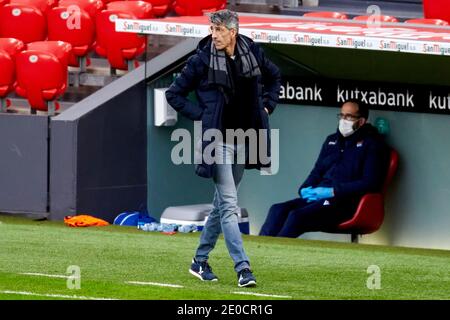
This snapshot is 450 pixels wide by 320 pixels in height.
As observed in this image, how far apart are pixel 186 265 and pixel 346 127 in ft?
8.86

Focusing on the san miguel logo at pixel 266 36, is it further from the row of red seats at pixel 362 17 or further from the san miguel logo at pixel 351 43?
the row of red seats at pixel 362 17

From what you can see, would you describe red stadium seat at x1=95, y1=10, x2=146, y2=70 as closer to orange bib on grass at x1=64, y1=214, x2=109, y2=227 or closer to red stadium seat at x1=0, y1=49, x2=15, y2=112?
red stadium seat at x1=0, y1=49, x2=15, y2=112

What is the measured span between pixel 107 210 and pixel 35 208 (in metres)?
0.64

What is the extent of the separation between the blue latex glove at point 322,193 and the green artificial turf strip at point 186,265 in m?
0.44

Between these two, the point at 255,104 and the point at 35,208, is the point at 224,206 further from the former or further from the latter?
the point at 35,208

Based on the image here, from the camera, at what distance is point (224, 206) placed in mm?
Answer: 10195

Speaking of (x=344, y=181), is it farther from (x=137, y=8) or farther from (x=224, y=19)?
(x=224, y=19)

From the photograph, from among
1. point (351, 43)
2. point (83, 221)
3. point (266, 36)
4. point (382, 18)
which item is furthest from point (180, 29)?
point (382, 18)

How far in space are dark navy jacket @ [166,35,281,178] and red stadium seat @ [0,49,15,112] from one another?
220 inches

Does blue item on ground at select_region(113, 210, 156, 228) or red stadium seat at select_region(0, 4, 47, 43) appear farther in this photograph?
red stadium seat at select_region(0, 4, 47, 43)

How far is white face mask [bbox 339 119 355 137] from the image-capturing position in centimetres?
1366

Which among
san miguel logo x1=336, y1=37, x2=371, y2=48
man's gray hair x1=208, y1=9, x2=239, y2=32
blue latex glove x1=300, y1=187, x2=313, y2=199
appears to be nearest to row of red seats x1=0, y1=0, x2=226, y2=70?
blue latex glove x1=300, y1=187, x2=313, y2=199

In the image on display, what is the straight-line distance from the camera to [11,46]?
16125 mm
